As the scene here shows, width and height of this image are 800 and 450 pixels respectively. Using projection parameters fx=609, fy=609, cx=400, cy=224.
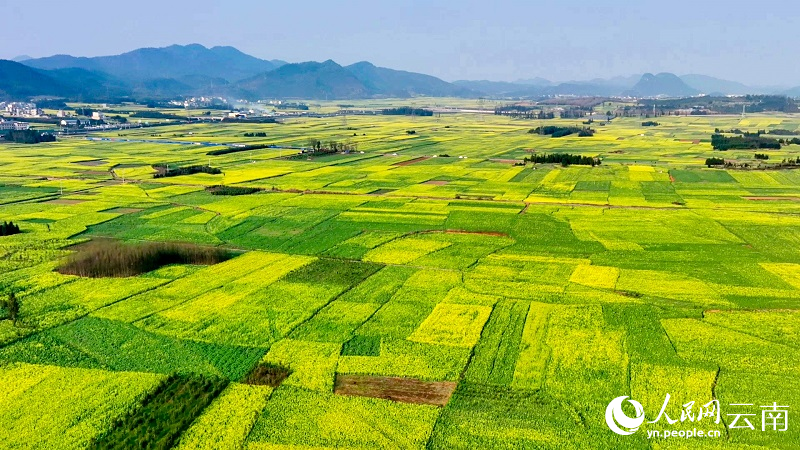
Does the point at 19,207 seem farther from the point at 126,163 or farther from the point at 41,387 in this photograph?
the point at 41,387

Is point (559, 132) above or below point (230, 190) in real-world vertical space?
above

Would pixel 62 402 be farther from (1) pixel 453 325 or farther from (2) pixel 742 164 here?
(2) pixel 742 164

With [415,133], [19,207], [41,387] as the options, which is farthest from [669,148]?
[41,387]

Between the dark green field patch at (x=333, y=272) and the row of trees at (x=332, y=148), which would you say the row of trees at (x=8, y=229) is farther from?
the row of trees at (x=332, y=148)

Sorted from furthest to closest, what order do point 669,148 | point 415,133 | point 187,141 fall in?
1. point 415,133
2. point 187,141
3. point 669,148

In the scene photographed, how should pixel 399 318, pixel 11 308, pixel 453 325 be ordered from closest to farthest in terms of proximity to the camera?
pixel 453 325
pixel 399 318
pixel 11 308

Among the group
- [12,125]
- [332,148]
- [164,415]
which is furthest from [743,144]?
[12,125]

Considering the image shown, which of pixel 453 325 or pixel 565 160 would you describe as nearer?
pixel 453 325

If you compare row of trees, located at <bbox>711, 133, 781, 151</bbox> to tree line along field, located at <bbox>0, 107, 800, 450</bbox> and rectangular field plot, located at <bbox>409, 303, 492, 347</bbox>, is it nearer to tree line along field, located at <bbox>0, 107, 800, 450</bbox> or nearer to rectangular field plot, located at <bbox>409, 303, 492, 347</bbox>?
tree line along field, located at <bbox>0, 107, 800, 450</bbox>
